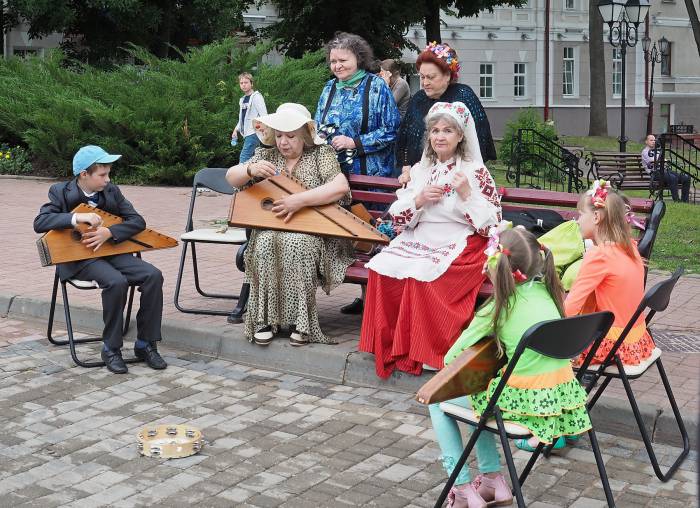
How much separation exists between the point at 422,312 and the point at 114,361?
2039 millimetres

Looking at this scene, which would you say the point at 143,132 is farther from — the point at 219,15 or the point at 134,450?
the point at 134,450

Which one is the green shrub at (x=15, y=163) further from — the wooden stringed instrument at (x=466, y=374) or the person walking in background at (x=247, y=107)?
the wooden stringed instrument at (x=466, y=374)

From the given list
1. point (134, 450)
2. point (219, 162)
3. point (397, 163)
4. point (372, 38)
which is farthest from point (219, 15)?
point (134, 450)

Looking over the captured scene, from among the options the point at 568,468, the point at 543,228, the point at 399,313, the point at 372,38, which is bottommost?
the point at 568,468

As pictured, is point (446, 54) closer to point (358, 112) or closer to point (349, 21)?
point (358, 112)

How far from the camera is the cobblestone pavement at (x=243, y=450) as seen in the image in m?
4.69

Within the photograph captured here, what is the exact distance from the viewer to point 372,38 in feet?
83.7

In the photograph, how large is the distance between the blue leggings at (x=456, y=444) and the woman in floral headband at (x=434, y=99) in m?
2.54

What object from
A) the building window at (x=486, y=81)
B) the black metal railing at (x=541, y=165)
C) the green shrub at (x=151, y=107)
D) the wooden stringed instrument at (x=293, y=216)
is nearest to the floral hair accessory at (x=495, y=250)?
the wooden stringed instrument at (x=293, y=216)

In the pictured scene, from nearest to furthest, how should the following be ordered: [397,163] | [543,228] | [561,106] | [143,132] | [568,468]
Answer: [568,468] < [543,228] < [397,163] < [143,132] < [561,106]

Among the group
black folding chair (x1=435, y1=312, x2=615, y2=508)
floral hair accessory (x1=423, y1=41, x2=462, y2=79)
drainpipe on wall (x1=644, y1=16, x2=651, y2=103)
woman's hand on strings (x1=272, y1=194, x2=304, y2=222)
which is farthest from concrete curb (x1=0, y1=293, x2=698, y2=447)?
drainpipe on wall (x1=644, y1=16, x2=651, y2=103)

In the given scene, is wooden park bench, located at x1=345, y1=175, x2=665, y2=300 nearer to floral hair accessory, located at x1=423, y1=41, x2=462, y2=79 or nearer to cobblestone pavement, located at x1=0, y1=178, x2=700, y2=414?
cobblestone pavement, located at x1=0, y1=178, x2=700, y2=414

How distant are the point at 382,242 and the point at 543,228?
1.00 meters

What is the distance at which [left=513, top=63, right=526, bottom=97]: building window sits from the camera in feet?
151
